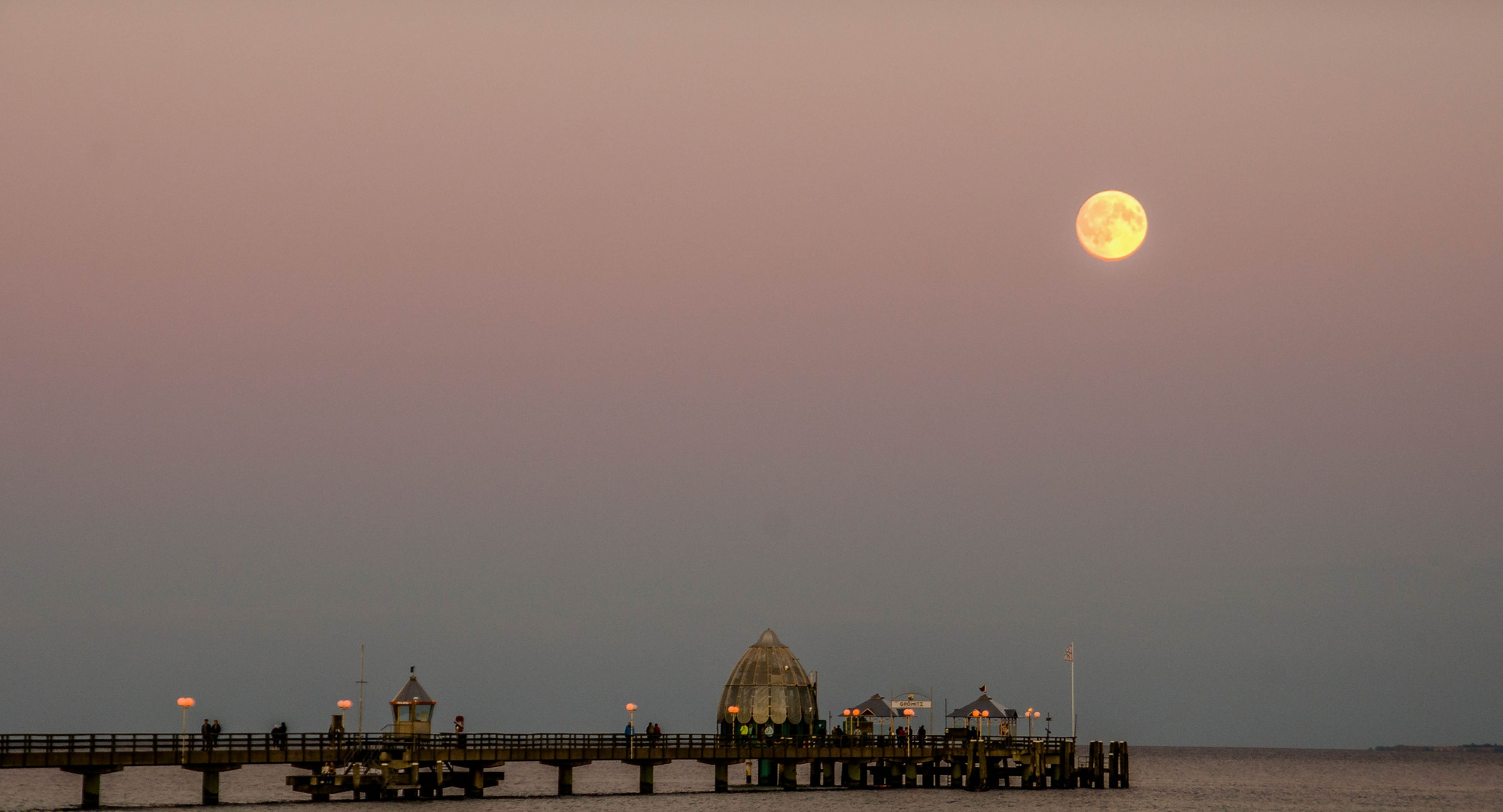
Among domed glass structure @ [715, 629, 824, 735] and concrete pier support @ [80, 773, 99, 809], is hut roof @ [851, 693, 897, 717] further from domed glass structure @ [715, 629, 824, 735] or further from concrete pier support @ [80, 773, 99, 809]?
concrete pier support @ [80, 773, 99, 809]

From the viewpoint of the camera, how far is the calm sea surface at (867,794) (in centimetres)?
7975

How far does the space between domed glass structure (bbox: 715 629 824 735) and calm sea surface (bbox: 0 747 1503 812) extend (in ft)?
11.5

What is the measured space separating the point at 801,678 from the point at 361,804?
28578mm

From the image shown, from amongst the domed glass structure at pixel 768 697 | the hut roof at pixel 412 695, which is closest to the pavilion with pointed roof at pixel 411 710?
the hut roof at pixel 412 695

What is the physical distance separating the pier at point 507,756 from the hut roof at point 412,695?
1.63m

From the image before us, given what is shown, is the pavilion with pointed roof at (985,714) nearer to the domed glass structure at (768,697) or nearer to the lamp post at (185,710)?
the domed glass structure at (768,697)

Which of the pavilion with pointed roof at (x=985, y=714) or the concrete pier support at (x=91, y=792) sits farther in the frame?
the pavilion with pointed roof at (x=985, y=714)

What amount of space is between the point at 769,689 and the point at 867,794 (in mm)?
8729

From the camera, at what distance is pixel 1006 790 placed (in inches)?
3831

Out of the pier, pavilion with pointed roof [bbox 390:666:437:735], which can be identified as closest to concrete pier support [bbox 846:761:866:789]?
the pier

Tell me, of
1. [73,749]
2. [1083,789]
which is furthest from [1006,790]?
[73,749]

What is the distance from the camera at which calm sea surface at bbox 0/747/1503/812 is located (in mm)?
79750

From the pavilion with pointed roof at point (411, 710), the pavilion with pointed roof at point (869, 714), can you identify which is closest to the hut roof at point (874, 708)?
the pavilion with pointed roof at point (869, 714)

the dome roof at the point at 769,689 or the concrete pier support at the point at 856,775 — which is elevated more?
the dome roof at the point at 769,689
